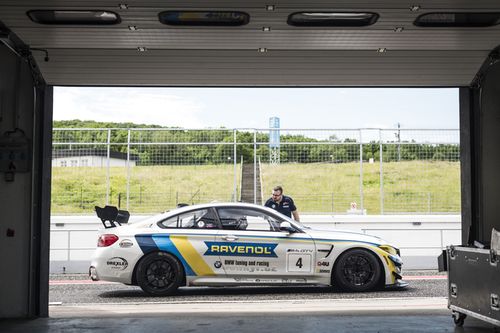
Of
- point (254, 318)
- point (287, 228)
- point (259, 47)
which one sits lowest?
point (254, 318)

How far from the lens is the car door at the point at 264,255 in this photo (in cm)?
1030

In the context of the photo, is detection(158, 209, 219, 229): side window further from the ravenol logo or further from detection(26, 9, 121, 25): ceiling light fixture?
detection(26, 9, 121, 25): ceiling light fixture

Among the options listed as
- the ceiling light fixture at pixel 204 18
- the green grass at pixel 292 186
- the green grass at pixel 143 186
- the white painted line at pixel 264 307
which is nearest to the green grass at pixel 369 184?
the green grass at pixel 292 186

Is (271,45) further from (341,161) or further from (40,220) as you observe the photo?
(341,161)

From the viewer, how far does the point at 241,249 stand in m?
10.3

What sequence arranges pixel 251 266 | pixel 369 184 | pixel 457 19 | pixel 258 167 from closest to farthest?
pixel 457 19 < pixel 251 266 < pixel 369 184 < pixel 258 167

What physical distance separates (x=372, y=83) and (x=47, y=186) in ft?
13.9

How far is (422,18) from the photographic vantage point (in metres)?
6.66

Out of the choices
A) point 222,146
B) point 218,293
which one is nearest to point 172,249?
point 218,293

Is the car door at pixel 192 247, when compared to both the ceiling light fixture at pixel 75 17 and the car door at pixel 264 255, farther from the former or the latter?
the ceiling light fixture at pixel 75 17

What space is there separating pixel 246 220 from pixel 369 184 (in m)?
8.69

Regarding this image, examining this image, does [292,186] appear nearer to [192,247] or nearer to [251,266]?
[251,266]

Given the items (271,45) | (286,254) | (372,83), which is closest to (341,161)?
(286,254)

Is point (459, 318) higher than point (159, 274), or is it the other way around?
point (159, 274)
